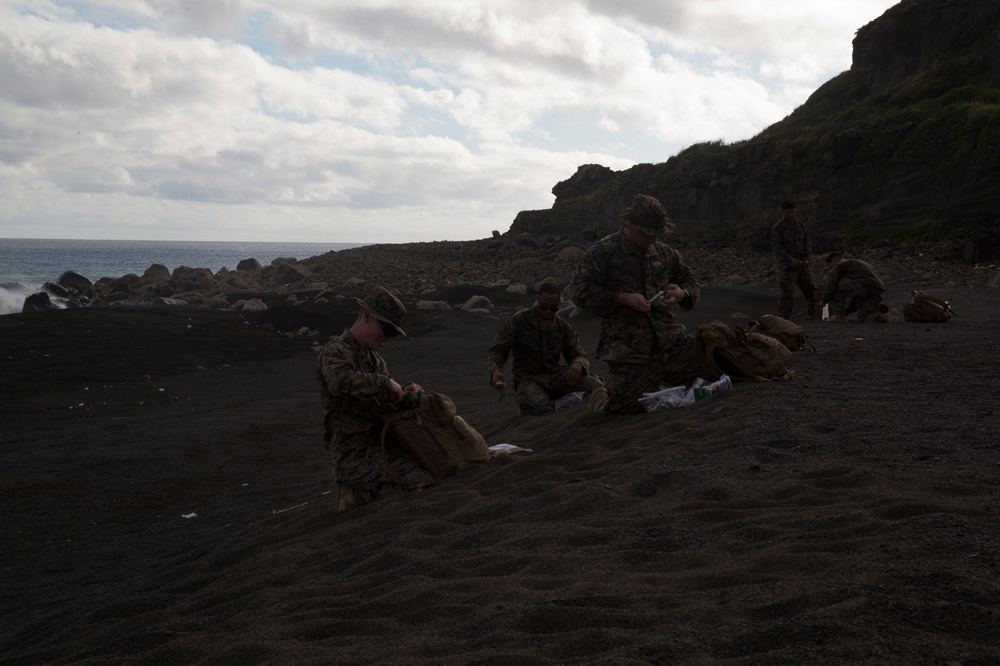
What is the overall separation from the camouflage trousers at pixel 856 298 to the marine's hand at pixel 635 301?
754 cm

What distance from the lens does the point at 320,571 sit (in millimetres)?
4852

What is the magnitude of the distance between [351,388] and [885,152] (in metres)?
26.2

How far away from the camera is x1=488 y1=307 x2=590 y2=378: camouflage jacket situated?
907 centimetres

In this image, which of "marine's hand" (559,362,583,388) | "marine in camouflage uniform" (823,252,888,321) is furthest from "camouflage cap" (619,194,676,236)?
"marine in camouflage uniform" (823,252,888,321)

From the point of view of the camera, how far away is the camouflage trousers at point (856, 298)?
1355 centimetres

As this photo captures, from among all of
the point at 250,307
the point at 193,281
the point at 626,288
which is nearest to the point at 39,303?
the point at 250,307

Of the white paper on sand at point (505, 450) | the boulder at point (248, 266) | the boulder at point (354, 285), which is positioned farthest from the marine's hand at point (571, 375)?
the boulder at point (248, 266)

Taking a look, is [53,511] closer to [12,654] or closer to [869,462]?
[12,654]

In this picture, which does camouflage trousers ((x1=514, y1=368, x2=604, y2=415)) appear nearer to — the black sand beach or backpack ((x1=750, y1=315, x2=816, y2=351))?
the black sand beach

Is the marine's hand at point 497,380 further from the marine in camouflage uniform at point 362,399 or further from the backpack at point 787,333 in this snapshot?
the backpack at point 787,333

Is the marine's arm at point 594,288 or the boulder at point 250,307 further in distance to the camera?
the boulder at point 250,307

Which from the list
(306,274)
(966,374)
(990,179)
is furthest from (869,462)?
(306,274)

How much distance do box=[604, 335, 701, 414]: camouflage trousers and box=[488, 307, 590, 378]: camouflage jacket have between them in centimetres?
128

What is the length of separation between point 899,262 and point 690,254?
879cm
